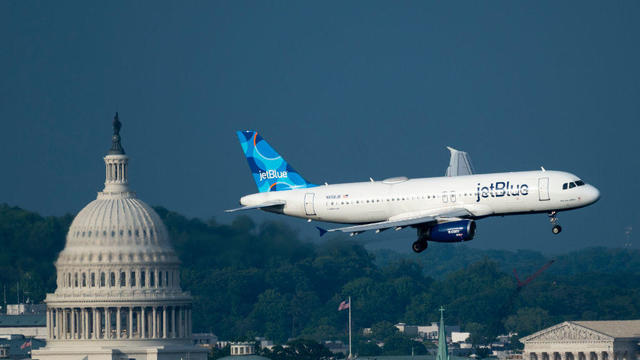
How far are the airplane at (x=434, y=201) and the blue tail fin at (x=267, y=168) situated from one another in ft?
5.09

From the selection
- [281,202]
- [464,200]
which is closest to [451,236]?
[464,200]

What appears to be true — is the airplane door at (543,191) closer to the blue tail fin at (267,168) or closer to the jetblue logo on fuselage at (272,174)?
the blue tail fin at (267,168)

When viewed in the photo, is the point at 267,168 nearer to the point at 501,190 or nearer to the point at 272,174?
the point at 272,174

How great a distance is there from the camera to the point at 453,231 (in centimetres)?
13412

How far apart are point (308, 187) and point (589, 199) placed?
20.2 m

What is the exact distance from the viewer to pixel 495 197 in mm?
134375

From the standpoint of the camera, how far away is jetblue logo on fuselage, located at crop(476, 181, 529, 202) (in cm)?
13412

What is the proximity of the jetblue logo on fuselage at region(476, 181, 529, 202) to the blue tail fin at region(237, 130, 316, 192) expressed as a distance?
1508cm

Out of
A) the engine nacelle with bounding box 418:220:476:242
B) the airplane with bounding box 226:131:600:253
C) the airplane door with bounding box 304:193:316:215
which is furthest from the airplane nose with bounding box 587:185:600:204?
the airplane door with bounding box 304:193:316:215

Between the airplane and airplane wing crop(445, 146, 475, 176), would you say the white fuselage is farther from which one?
airplane wing crop(445, 146, 475, 176)

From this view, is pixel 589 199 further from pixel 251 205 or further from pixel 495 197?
pixel 251 205

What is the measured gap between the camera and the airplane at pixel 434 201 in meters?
134

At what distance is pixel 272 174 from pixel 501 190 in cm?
1968

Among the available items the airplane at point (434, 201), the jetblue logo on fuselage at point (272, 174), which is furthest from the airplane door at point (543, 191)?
the jetblue logo on fuselage at point (272, 174)
